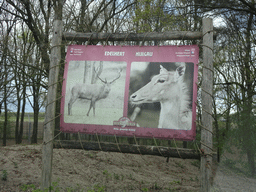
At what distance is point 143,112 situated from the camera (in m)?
3.51

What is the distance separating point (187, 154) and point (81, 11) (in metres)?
8.52

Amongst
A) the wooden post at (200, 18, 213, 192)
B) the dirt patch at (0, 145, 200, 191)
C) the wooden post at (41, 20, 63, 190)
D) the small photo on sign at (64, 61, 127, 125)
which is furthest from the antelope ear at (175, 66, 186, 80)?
the dirt patch at (0, 145, 200, 191)

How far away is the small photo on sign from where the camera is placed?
12.0 ft

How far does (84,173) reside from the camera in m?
6.52

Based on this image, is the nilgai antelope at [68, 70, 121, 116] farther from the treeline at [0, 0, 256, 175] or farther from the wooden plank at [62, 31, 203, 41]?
the treeline at [0, 0, 256, 175]

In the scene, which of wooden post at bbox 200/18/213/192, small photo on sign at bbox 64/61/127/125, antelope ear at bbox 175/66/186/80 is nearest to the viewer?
wooden post at bbox 200/18/213/192

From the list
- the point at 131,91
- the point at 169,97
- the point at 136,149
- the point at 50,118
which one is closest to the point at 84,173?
the point at 50,118

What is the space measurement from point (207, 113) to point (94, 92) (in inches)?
65.2

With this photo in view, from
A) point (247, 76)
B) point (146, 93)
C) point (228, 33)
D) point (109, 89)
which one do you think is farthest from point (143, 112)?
point (228, 33)

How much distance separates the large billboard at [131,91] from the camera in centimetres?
346

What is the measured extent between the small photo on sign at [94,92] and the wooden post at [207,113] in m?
1.17

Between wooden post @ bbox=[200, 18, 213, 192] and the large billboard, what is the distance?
16 centimetres

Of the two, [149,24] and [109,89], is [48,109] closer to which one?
[109,89]

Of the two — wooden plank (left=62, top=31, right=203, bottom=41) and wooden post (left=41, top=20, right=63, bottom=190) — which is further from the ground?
wooden plank (left=62, top=31, right=203, bottom=41)
